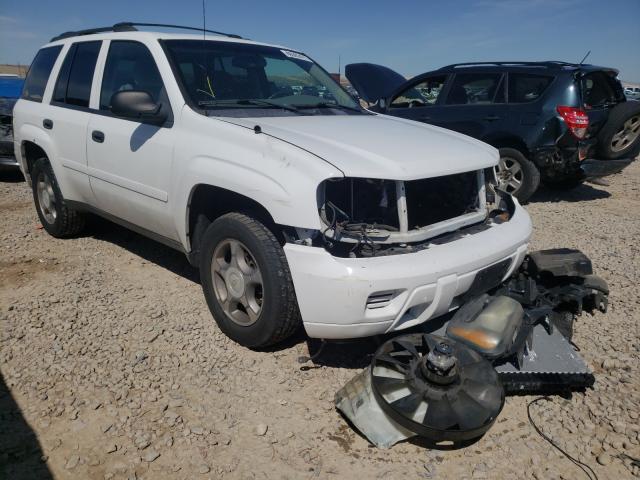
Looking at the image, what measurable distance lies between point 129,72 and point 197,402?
2476mm

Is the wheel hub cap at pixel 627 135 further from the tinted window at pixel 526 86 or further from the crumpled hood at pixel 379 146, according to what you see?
the crumpled hood at pixel 379 146

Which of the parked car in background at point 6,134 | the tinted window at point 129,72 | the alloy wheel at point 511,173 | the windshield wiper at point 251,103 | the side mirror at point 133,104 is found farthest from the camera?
the parked car in background at point 6,134

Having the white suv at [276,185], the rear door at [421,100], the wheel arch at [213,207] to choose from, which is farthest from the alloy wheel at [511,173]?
the wheel arch at [213,207]

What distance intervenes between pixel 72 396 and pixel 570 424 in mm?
2554

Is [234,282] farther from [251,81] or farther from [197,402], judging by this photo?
[251,81]

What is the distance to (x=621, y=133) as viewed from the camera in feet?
21.0

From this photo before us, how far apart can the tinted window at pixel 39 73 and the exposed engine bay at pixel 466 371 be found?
4.00 meters

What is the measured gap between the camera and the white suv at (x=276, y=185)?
2.38 m

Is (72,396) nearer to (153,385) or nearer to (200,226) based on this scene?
(153,385)

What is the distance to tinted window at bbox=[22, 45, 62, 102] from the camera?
4.40 metres

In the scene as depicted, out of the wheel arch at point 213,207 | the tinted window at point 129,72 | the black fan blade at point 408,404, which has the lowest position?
the black fan blade at point 408,404

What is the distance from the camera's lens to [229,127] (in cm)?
278

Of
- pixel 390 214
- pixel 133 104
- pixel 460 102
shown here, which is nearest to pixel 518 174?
pixel 460 102

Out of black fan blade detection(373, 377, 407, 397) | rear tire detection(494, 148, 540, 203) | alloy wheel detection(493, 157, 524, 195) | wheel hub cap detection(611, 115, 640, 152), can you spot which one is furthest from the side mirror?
wheel hub cap detection(611, 115, 640, 152)
